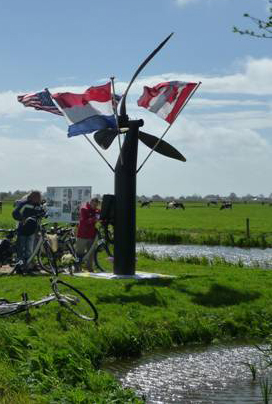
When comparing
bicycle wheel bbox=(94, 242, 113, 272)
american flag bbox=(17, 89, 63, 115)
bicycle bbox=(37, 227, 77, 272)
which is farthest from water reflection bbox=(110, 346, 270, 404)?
american flag bbox=(17, 89, 63, 115)

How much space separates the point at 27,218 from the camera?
15227 millimetres

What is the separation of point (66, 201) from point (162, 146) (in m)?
5.41

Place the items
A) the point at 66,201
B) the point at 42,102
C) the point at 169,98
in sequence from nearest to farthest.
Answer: the point at 169,98
the point at 42,102
the point at 66,201

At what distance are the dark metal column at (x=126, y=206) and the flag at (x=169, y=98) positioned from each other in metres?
1.13

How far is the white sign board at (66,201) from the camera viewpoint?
68.7ft

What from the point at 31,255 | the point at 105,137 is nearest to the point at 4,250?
the point at 31,255

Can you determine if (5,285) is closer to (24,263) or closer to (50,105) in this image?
(24,263)

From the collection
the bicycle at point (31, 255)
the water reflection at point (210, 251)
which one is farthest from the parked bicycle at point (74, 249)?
the water reflection at point (210, 251)

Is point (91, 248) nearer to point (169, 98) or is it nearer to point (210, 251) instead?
point (169, 98)

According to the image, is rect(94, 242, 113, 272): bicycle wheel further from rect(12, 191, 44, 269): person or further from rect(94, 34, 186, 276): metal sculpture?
rect(12, 191, 44, 269): person

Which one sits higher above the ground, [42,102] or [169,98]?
[42,102]

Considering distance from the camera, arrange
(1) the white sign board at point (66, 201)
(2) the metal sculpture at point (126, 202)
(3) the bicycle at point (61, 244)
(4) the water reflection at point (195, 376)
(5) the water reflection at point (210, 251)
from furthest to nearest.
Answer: (5) the water reflection at point (210, 251)
(1) the white sign board at point (66, 201)
(3) the bicycle at point (61, 244)
(2) the metal sculpture at point (126, 202)
(4) the water reflection at point (195, 376)

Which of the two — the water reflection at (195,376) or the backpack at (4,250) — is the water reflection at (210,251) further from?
the water reflection at (195,376)

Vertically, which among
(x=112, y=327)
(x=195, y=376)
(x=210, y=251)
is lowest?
(x=195, y=376)
